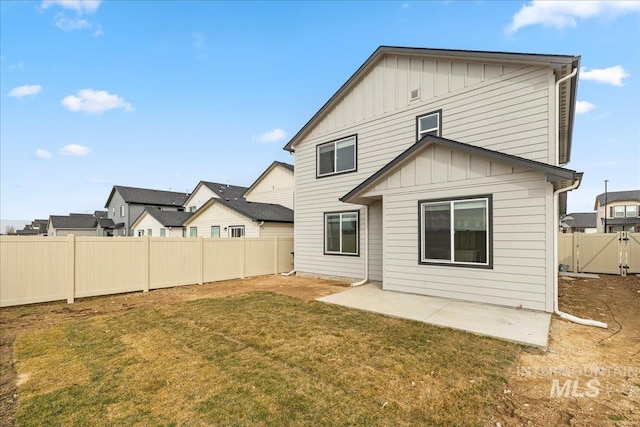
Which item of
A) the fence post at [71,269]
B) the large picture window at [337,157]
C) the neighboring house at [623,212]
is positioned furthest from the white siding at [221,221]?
the neighboring house at [623,212]

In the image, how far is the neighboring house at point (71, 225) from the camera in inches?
1658

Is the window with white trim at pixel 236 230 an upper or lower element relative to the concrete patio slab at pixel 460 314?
upper

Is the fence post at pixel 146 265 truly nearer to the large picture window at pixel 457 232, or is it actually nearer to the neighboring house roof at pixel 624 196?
the large picture window at pixel 457 232

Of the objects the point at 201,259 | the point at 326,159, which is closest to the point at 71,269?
the point at 201,259

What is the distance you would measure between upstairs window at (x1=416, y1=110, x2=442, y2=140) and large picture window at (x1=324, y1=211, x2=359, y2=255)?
3623mm

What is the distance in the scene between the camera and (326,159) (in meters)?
11.9

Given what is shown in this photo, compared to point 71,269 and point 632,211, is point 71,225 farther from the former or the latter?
point 632,211

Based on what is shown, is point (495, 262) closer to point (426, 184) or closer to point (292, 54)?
point (426, 184)

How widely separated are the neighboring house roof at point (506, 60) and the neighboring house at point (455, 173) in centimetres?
3

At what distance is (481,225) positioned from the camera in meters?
6.78

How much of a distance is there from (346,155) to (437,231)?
203 inches

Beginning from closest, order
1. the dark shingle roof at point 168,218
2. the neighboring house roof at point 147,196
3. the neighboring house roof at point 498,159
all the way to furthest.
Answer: the neighboring house roof at point 498,159 → the dark shingle roof at point 168,218 → the neighboring house roof at point 147,196

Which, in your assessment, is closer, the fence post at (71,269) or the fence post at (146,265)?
the fence post at (71,269)

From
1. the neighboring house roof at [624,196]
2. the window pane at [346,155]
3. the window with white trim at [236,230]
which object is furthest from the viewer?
the neighboring house roof at [624,196]
